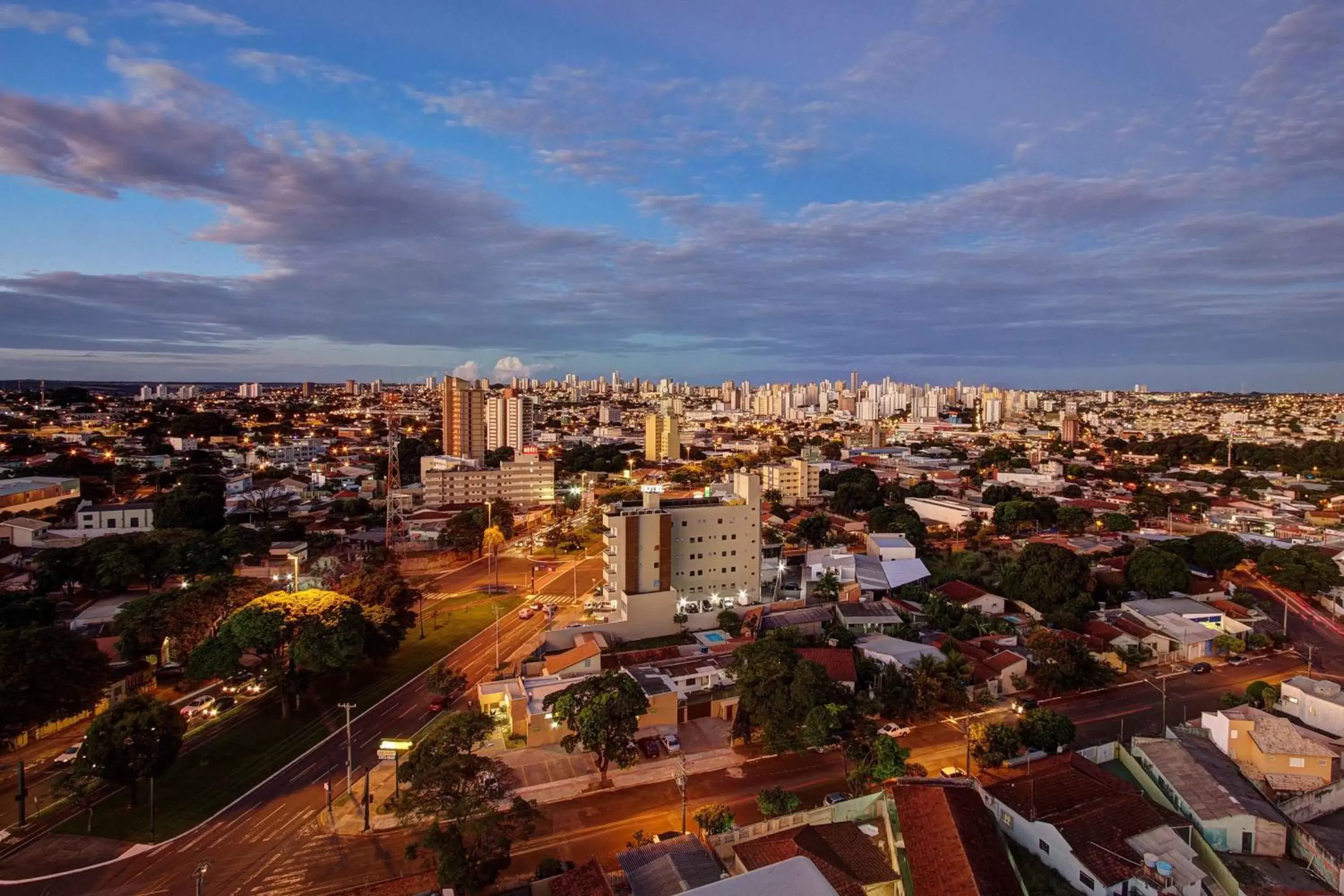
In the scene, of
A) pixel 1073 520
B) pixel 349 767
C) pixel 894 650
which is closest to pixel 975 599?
pixel 894 650

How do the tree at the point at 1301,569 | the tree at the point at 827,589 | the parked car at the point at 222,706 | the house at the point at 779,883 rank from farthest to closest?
1. the tree at the point at 1301,569
2. the tree at the point at 827,589
3. the parked car at the point at 222,706
4. the house at the point at 779,883

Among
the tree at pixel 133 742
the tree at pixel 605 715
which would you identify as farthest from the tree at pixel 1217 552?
the tree at pixel 133 742

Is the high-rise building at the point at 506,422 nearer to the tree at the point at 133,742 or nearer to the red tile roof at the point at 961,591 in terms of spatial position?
the red tile roof at the point at 961,591

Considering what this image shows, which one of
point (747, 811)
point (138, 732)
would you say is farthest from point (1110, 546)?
point (138, 732)

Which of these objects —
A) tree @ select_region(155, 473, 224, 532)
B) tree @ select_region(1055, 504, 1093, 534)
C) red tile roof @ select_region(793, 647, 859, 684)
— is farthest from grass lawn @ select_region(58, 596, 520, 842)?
tree @ select_region(1055, 504, 1093, 534)

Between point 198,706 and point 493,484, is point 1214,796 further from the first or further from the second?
point 493,484

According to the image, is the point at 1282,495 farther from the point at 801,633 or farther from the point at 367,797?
the point at 367,797
